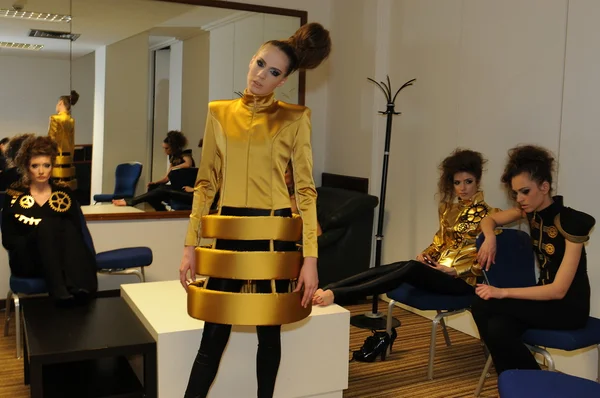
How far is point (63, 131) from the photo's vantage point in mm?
4430

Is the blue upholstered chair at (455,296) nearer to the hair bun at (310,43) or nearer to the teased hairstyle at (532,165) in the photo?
the teased hairstyle at (532,165)

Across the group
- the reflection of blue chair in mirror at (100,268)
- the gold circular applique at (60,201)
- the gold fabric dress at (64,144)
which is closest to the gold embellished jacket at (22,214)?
the gold circular applique at (60,201)

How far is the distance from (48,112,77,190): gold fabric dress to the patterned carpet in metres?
1.02

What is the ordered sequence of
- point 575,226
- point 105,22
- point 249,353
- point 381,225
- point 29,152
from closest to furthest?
point 249,353 → point 575,226 → point 29,152 → point 381,225 → point 105,22

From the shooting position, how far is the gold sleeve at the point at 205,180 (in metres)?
2.12

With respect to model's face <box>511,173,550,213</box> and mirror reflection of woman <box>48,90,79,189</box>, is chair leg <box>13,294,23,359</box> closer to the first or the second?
mirror reflection of woman <box>48,90,79,189</box>

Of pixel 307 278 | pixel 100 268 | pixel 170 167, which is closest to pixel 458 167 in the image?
pixel 307 278

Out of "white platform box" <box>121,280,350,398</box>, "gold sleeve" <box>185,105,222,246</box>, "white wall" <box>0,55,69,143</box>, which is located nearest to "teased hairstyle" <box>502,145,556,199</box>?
"white platform box" <box>121,280,350,398</box>

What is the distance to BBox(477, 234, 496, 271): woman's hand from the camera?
3.04 m

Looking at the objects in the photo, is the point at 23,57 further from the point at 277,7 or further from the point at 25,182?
the point at 277,7

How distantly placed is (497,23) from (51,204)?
2.71 meters

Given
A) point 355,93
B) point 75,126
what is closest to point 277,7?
point 355,93

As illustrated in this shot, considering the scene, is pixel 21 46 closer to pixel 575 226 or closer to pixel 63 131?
pixel 63 131

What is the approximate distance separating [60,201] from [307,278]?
2.05 meters
